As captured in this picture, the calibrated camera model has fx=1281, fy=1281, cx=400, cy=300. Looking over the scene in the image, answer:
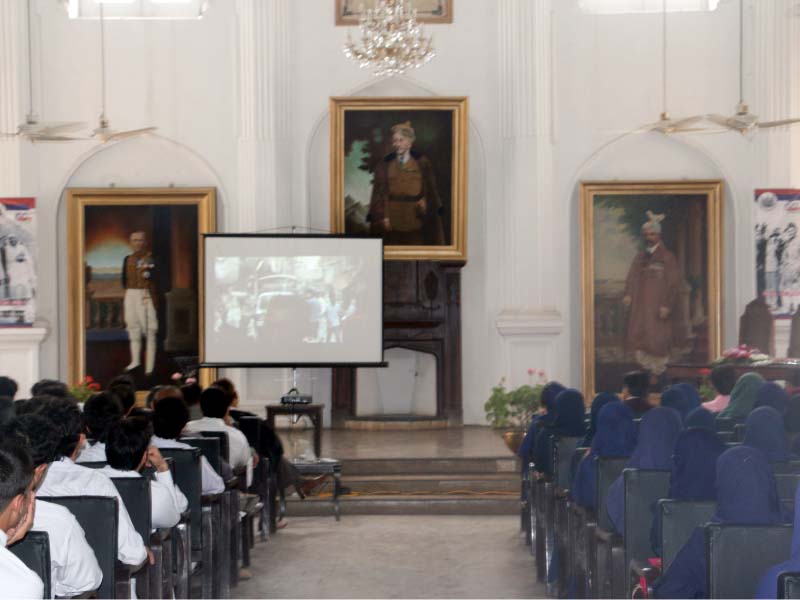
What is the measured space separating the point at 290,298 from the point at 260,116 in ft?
9.13

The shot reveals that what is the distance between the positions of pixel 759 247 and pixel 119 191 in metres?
8.29

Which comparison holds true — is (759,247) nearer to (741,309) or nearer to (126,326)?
(741,309)

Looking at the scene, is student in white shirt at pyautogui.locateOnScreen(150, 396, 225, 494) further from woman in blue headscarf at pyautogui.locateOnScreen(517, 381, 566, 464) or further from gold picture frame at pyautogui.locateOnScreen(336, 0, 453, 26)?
gold picture frame at pyautogui.locateOnScreen(336, 0, 453, 26)

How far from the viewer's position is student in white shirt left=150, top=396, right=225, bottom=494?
8008 mm

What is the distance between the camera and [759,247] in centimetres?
1600

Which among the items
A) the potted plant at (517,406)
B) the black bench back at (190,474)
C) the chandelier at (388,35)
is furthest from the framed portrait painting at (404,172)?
the black bench back at (190,474)

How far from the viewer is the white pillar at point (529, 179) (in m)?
16.7

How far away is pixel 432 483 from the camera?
1291 centimetres

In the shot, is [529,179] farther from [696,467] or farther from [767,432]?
[696,467]

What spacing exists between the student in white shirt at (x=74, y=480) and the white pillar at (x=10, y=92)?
11390 millimetres

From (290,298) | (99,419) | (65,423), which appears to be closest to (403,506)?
(290,298)

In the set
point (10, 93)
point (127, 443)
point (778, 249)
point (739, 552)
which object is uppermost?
point (10, 93)

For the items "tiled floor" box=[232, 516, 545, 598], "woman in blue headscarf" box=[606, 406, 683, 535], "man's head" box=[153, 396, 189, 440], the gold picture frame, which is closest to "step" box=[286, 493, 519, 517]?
"tiled floor" box=[232, 516, 545, 598]

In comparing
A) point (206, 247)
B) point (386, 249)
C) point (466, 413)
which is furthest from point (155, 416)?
point (466, 413)
